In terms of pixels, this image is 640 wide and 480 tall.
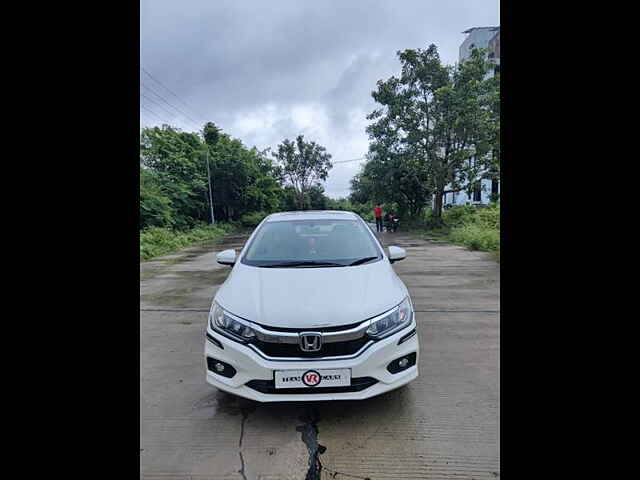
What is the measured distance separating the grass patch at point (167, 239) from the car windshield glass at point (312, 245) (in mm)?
7569

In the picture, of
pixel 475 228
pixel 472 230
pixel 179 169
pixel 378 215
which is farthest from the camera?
pixel 179 169

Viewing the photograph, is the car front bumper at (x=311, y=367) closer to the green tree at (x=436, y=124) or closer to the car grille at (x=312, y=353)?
the car grille at (x=312, y=353)

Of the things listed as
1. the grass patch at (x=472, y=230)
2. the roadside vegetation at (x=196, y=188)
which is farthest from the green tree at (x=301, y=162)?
the grass patch at (x=472, y=230)

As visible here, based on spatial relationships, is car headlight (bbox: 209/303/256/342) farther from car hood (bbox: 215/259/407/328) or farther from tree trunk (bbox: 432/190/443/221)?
tree trunk (bbox: 432/190/443/221)

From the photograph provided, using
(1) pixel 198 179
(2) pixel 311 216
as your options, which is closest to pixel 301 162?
(1) pixel 198 179

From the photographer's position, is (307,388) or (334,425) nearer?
(307,388)

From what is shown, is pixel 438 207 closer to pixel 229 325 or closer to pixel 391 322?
pixel 391 322

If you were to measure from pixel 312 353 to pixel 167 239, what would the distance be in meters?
12.5

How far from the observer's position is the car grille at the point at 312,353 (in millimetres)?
2204

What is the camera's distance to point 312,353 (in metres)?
2.20
